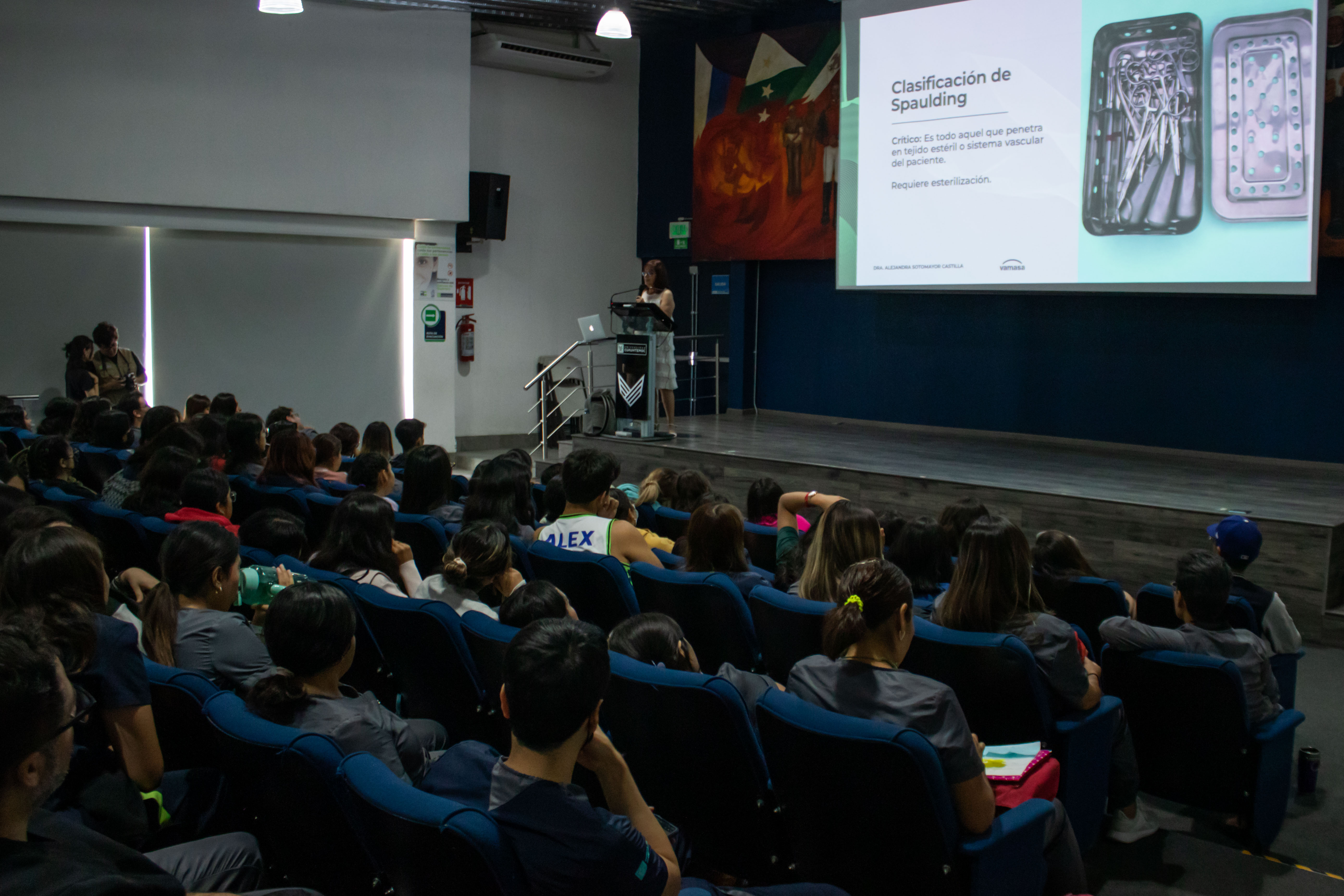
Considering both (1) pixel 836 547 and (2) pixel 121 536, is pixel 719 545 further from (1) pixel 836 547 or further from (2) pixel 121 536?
(2) pixel 121 536

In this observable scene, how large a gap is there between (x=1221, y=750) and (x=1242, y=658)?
262mm

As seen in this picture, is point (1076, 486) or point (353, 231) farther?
point (353, 231)

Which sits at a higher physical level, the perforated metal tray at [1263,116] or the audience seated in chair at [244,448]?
the perforated metal tray at [1263,116]

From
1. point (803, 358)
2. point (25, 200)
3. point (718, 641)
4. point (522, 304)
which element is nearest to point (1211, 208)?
point (803, 358)

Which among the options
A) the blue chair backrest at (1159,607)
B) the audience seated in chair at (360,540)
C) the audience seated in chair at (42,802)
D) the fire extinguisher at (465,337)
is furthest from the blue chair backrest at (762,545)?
the fire extinguisher at (465,337)

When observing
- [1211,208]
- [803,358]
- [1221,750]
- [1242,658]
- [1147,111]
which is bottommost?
[1221,750]

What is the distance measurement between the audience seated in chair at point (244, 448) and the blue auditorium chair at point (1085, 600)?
363 centimetres

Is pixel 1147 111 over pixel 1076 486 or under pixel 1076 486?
over

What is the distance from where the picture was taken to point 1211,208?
7320 mm

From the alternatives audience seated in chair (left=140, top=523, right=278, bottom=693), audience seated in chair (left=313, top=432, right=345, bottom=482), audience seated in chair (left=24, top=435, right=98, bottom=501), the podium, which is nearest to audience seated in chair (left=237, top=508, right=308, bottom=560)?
audience seated in chair (left=140, top=523, right=278, bottom=693)

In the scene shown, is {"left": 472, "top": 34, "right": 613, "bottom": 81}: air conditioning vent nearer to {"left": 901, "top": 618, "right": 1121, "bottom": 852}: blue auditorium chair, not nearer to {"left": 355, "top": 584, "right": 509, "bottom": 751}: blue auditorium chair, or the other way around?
{"left": 355, "top": 584, "right": 509, "bottom": 751}: blue auditorium chair

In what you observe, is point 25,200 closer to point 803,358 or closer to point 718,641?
point 803,358

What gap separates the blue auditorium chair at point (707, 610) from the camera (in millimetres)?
3258

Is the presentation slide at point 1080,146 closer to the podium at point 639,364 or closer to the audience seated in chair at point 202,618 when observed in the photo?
the podium at point 639,364
